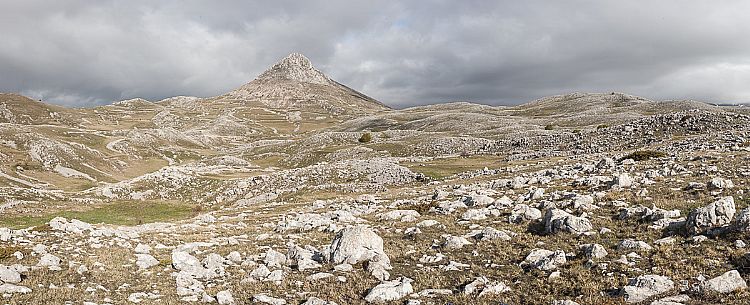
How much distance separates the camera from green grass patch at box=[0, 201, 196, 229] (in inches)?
1839

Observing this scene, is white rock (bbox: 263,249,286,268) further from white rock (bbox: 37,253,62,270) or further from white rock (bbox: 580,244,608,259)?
white rock (bbox: 580,244,608,259)

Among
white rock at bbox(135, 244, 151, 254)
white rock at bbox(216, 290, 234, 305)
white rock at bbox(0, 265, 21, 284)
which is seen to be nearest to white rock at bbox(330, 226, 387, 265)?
white rock at bbox(216, 290, 234, 305)

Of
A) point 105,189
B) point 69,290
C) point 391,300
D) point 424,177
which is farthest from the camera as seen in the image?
point 105,189

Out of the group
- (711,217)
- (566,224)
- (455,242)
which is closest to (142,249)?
(455,242)

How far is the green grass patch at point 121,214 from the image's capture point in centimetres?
4672

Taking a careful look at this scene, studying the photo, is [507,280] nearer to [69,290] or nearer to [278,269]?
[278,269]

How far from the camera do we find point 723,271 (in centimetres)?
1380

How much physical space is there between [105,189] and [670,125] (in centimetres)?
8785

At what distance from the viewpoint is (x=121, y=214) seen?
172 feet

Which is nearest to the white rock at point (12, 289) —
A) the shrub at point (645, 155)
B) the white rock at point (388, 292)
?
the white rock at point (388, 292)

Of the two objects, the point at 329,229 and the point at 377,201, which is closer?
the point at 329,229

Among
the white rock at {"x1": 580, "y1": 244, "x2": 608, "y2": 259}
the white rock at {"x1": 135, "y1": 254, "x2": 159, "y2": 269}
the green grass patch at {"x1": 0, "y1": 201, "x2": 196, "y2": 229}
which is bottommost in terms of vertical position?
the green grass patch at {"x1": 0, "y1": 201, "x2": 196, "y2": 229}

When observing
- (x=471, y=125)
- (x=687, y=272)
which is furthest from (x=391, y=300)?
(x=471, y=125)

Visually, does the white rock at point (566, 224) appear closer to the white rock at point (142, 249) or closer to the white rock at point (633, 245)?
the white rock at point (633, 245)
